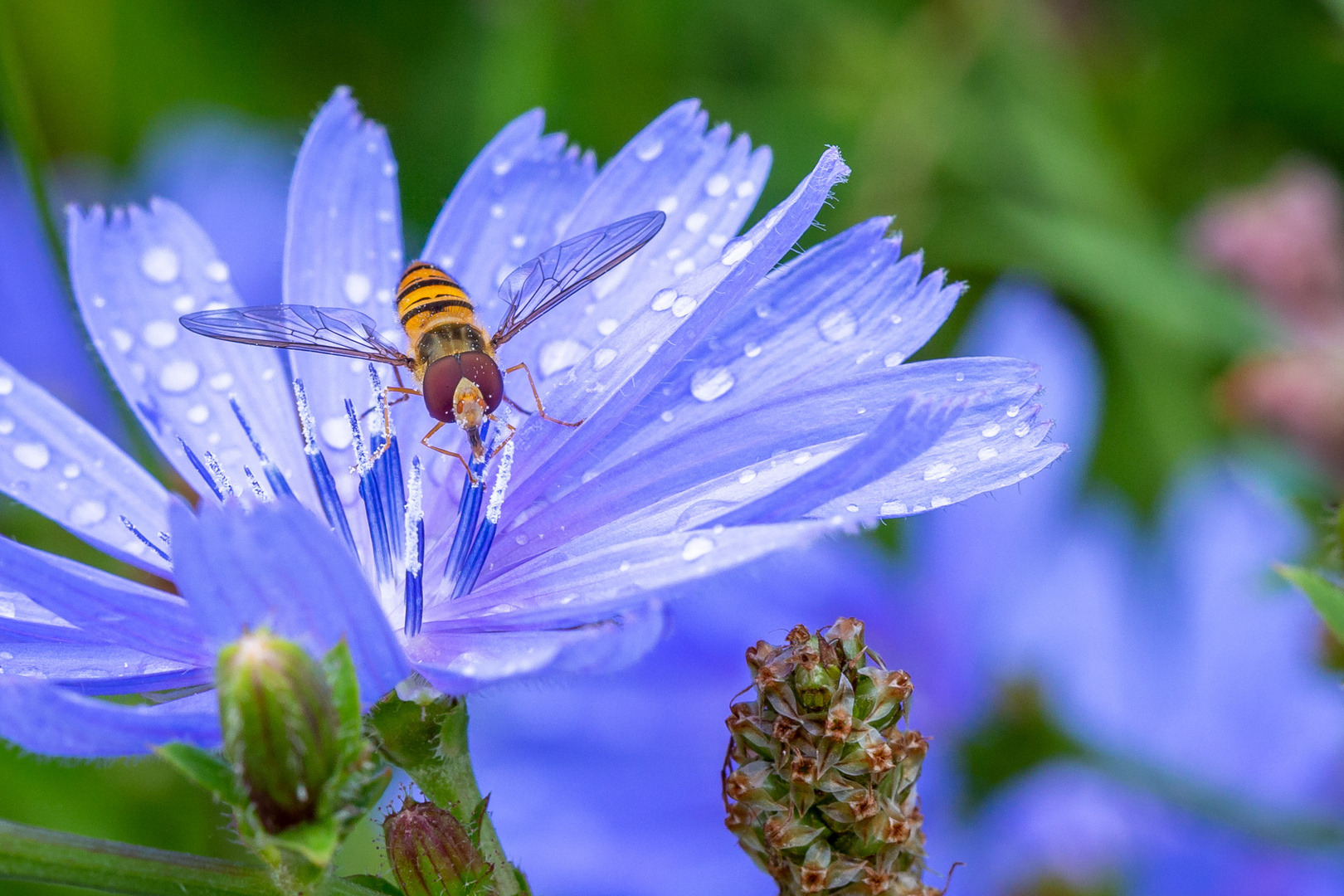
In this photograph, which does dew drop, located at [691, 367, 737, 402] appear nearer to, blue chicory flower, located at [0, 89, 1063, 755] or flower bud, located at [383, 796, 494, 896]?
blue chicory flower, located at [0, 89, 1063, 755]

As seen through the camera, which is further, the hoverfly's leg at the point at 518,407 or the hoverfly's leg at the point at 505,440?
the hoverfly's leg at the point at 518,407

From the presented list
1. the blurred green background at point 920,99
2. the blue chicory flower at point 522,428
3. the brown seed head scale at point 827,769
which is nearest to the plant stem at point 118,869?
the blue chicory flower at point 522,428

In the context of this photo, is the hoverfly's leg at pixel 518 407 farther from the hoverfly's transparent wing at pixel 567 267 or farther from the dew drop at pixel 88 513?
the dew drop at pixel 88 513

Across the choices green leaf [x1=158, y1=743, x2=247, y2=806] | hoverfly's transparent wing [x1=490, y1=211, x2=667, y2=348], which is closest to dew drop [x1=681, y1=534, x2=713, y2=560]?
green leaf [x1=158, y1=743, x2=247, y2=806]

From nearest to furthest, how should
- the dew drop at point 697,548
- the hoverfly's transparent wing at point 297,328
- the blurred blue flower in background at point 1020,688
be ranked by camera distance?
the dew drop at point 697,548, the hoverfly's transparent wing at point 297,328, the blurred blue flower in background at point 1020,688

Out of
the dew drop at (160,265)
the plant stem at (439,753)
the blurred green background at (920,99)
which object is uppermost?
the blurred green background at (920,99)

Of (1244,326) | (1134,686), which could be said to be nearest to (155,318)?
(1134,686)
